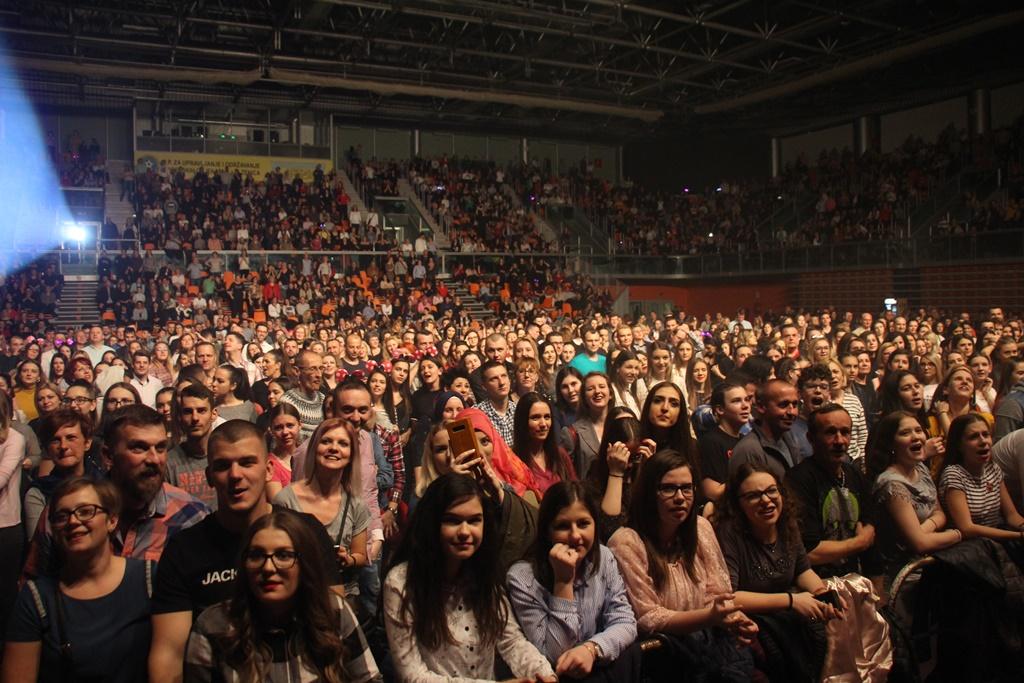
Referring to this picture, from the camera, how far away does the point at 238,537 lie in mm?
2705

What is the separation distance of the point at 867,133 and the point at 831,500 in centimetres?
2522

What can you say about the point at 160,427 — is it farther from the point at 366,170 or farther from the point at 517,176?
the point at 517,176

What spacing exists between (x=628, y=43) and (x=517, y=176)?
10.3 meters

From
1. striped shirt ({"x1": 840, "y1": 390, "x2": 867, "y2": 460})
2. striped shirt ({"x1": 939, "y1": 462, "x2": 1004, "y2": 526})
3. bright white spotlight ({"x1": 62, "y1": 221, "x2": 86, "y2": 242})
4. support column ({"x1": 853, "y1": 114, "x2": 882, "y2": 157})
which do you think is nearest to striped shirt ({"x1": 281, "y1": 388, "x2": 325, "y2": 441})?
striped shirt ({"x1": 840, "y1": 390, "x2": 867, "y2": 460})

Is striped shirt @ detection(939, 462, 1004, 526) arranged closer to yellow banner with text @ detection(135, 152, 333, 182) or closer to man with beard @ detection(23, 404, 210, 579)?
man with beard @ detection(23, 404, 210, 579)

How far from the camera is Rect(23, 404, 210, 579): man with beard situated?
9.67 feet

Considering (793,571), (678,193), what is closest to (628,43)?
(678,193)

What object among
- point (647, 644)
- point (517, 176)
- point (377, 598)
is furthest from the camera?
point (517, 176)

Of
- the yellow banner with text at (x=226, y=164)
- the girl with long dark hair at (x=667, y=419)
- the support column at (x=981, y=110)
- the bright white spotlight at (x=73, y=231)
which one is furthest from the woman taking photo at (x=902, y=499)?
the yellow banner with text at (x=226, y=164)

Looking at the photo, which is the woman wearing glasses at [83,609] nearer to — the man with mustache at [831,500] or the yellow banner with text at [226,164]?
the man with mustache at [831,500]

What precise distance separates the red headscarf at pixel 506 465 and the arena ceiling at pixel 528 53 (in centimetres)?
1454

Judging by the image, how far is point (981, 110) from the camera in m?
22.2

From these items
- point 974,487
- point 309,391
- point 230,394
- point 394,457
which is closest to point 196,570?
point 394,457

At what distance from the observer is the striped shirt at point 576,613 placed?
2.76m
